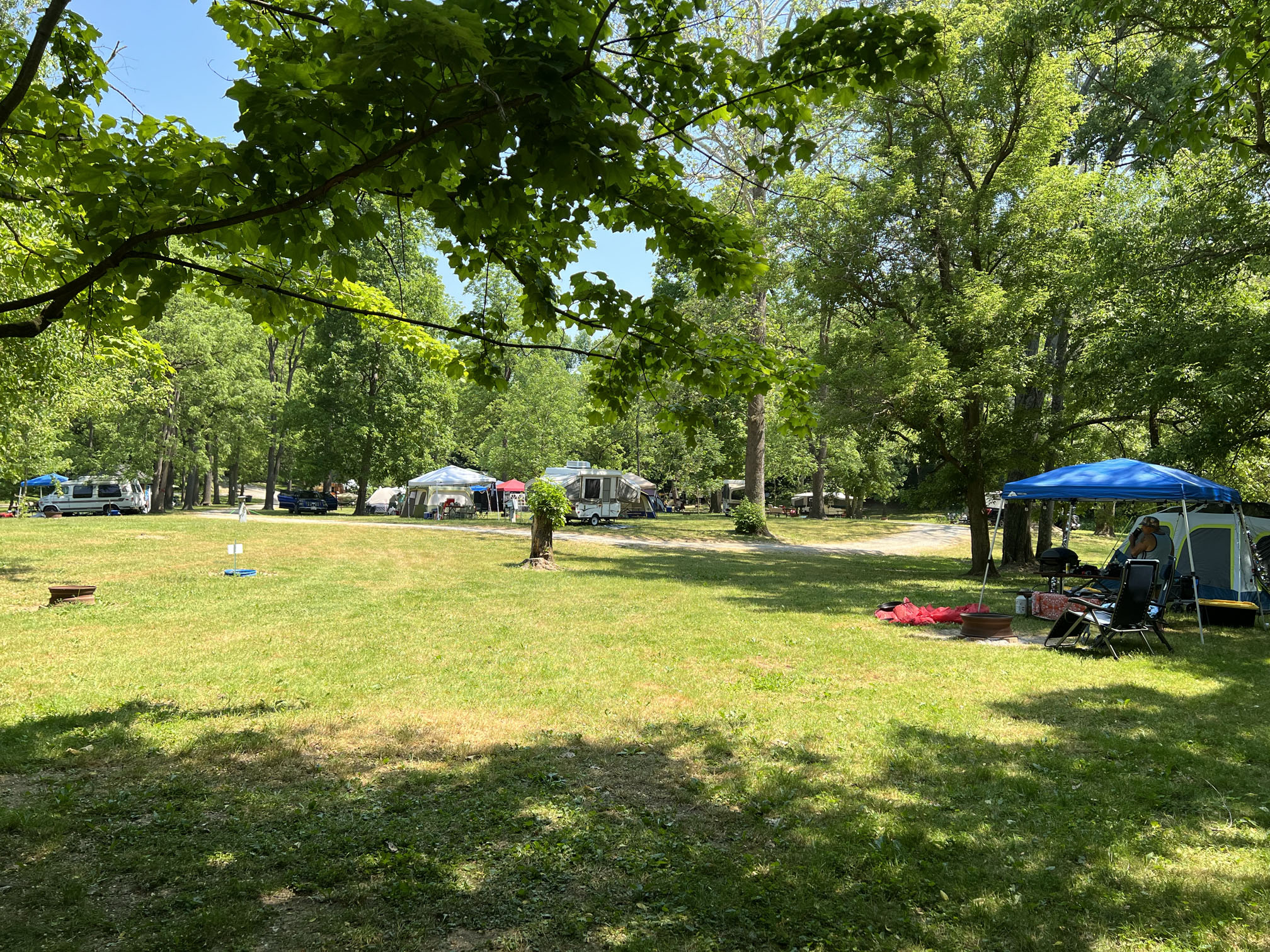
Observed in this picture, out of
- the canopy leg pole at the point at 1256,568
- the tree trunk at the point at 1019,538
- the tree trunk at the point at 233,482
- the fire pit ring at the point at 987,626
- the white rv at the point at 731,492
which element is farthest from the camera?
the white rv at the point at 731,492

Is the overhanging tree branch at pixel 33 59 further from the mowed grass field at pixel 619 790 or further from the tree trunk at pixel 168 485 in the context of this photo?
the tree trunk at pixel 168 485

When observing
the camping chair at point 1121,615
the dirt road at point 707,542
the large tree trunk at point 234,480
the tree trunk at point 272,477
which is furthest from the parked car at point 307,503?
the camping chair at point 1121,615

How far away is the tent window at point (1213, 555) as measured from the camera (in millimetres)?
12094

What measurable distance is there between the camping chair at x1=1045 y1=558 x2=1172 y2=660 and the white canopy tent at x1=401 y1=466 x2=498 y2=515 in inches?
1399

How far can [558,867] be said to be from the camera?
3.64m

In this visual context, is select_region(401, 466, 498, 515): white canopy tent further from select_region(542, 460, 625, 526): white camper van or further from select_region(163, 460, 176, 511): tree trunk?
select_region(163, 460, 176, 511): tree trunk

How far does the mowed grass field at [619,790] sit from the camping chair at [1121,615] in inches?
15.4

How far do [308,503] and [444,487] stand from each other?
10.5 metres

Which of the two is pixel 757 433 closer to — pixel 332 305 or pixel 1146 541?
pixel 1146 541

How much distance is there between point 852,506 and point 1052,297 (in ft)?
140

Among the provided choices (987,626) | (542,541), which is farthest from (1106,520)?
(987,626)

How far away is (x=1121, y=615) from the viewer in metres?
8.59

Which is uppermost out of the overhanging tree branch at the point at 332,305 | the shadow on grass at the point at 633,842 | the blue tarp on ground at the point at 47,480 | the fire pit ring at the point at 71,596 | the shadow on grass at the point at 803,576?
the blue tarp on ground at the point at 47,480

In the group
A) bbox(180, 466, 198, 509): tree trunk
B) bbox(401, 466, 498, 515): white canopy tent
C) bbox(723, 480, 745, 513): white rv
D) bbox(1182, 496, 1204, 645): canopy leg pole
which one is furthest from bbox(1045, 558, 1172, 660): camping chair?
bbox(180, 466, 198, 509): tree trunk
